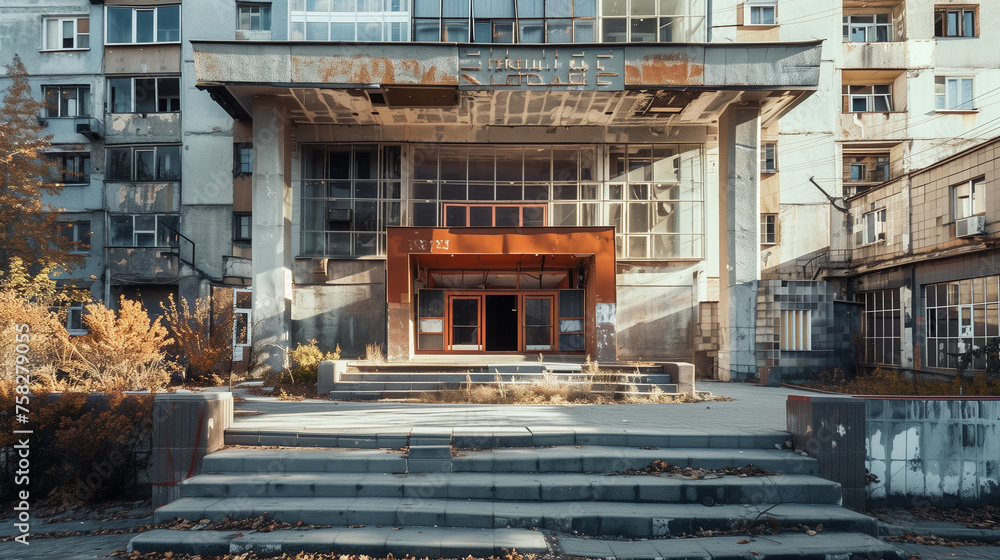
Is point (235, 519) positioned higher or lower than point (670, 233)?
lower

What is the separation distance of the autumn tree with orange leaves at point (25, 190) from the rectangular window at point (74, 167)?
2.44 feet

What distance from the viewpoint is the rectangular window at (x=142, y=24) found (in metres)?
24.0

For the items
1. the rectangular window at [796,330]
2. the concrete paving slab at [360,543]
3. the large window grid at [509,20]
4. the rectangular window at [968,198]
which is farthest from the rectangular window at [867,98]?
the concrete paving slab at [360,543]

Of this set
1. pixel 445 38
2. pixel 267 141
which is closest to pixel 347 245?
pixel 267 141

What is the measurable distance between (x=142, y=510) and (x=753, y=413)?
9758 millimetres

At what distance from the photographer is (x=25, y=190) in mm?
21531

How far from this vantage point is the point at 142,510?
749 cm

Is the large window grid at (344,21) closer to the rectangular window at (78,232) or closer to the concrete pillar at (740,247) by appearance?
the concrete pillar at (740,247)

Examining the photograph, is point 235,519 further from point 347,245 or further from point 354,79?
point 347,245

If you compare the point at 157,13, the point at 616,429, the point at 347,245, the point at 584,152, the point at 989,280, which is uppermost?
the point at 157,13

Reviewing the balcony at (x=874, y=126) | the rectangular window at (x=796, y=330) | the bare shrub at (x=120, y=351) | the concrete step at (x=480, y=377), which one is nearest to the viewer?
the bare shrub at (x=120, y=351)

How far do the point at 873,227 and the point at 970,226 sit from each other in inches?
212

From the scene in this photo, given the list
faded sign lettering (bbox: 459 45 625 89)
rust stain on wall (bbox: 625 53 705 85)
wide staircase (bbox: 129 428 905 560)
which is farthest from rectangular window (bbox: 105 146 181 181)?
wide staircase (bbox: 129 428 905 560)

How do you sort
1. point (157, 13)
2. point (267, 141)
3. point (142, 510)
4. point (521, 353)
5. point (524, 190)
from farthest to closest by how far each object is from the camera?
point (157, 13), point (524, 190), point (521, 353), point (267, 141), point (142, 510)
